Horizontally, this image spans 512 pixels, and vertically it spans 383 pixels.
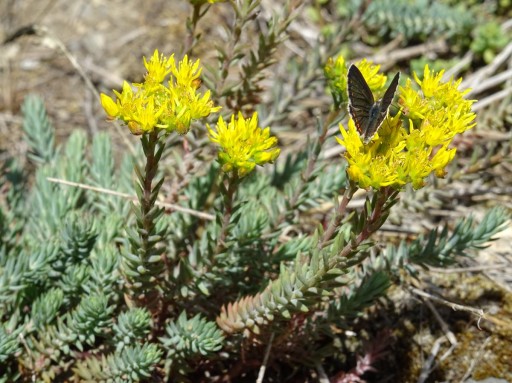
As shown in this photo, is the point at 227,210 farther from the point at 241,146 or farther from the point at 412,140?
the point at 412,140

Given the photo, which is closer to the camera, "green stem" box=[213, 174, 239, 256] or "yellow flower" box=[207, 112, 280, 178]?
Result: "yellow flower" box=[207, 112, 280, 178]

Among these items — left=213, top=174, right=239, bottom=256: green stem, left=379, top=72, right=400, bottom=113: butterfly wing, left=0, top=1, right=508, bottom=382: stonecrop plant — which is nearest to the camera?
left=379, top=72, right=400, bottom=113: butterfly wing

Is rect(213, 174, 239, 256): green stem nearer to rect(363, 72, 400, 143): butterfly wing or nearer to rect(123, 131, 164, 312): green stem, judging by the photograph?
rect(123, 131, 164, 312): green stem

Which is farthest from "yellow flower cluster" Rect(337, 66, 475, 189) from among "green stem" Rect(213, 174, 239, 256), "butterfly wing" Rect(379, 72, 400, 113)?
"green stem" Rect(213, 174, 239, 256)

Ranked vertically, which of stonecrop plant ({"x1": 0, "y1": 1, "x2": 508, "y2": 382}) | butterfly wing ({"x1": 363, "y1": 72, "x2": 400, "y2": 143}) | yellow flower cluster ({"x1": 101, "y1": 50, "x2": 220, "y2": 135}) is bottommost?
stonecrop plant ({"x1": 0, "y1": 1, "x2": 508, "y2": 382})

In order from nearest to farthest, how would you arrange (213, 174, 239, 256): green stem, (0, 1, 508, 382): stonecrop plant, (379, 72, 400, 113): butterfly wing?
(379, 72, 400, 113): butterfly wing < (0, 1, 508, 382): stonecrop plant < (213, 174, 239, 256): green stem

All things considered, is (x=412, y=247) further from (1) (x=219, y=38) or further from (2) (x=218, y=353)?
(1) (x=219, y=38)

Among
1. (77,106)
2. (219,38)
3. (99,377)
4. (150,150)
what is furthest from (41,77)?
(150,150)

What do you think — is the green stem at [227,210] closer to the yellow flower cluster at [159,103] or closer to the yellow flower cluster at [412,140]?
the yellow flower cluster at [159,103]
